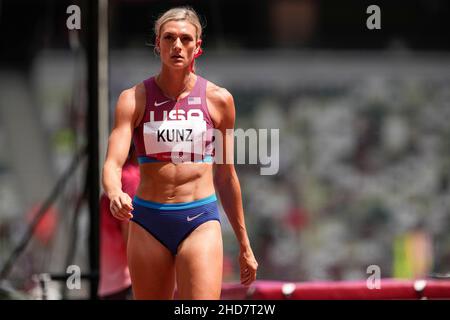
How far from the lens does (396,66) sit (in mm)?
20875

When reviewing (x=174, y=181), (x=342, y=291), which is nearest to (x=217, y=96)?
(x=174, y=181)

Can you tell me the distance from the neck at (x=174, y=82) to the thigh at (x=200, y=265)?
0.62 metres

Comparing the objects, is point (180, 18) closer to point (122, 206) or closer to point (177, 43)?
point (177, 43)

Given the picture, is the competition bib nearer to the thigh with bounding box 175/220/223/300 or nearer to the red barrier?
the thigh with bounding box 175/220/223/300

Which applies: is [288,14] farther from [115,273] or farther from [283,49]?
[115,273]

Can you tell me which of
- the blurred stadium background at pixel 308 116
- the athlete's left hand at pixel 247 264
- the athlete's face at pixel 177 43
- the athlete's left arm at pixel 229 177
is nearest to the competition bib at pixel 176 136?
the athlete's left arm at pixel 229 177

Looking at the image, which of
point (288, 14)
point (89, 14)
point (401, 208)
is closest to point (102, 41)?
point (89, 14)

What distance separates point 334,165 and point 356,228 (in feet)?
4.46

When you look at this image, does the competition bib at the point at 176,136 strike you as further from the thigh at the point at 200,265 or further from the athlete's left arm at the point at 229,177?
the thigh at the point at 200,265

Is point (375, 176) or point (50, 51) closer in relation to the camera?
point (375, 176)

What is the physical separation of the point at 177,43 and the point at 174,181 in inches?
24.9

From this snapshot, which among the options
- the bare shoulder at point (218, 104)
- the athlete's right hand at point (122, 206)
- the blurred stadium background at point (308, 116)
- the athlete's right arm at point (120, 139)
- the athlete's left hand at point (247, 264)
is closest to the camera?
the athlete's right hand at point (122, 206)

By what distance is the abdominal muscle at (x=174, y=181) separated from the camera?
17.3 feet

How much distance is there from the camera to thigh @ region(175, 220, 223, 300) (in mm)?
5195
